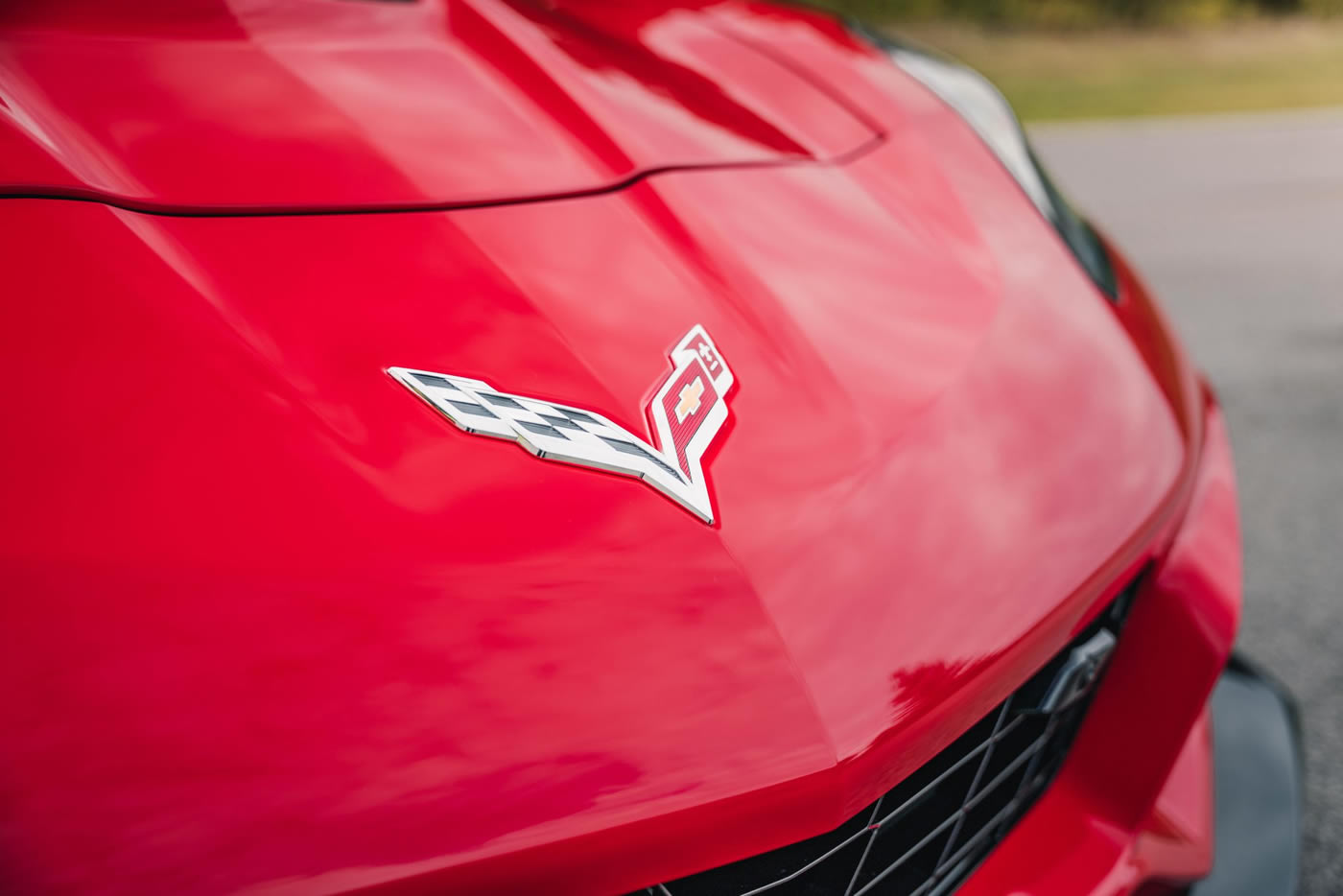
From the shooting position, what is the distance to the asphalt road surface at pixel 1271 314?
2189mm

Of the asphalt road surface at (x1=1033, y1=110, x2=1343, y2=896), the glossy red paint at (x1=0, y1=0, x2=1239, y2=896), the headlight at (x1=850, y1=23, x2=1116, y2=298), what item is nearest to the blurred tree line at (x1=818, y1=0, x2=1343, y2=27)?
the asphalt road surface at (x1=1033, y1=110, x2=1343, y2=896)

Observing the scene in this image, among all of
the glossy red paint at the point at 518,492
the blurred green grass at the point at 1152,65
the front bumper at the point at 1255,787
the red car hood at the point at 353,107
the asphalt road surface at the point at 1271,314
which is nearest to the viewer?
the glossy red paint at the point at 518,492

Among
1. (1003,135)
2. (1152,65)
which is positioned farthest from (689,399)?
(1152,65)

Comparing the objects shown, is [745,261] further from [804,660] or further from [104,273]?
[104,273]

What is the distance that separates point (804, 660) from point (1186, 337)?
11.1ft

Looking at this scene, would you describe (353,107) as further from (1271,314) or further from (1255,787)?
(1271,314)

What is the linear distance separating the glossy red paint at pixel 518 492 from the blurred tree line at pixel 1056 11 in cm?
1016

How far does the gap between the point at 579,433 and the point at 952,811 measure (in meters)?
0.48

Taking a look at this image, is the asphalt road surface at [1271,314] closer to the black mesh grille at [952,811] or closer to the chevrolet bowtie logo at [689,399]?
the black mesh grille at [952,811]

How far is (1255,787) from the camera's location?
146 centimetres

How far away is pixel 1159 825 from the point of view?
1.21 m

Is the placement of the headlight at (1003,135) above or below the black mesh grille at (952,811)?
above

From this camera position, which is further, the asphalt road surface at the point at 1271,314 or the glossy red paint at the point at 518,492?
the asphalt road surface at the point at 1271,314

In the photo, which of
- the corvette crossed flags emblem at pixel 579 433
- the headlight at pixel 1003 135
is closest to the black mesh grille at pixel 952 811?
the corvette crossed flags emblem at pixel 579 433
